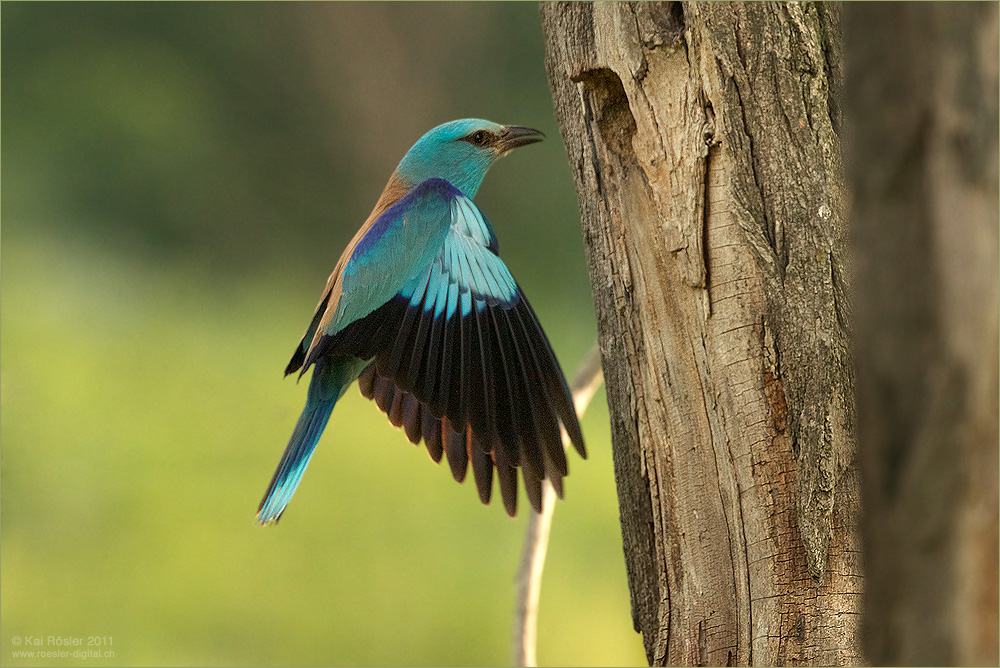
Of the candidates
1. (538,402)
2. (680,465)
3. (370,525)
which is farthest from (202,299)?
(680,465)

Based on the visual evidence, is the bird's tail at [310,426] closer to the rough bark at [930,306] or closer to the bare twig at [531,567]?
the bare twig at [531,567]

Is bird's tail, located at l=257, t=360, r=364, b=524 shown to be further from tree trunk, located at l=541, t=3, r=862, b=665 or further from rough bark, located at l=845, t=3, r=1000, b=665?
rough bark, located at l=845, t=3, r=1000, b=665

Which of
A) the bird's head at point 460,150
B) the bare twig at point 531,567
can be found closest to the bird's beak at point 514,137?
the bird's head at point 460,150

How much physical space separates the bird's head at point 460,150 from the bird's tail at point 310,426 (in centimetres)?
70

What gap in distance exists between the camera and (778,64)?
5.54 ft

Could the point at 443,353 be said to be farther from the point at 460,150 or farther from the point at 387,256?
the point at 460,150

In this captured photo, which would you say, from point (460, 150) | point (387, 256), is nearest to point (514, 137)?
point (460, 150)

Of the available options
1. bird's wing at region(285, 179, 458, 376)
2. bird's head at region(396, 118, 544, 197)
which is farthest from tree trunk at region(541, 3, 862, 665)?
bird's head at region(396, 118, 544, 197)

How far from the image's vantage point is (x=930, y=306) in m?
0.84

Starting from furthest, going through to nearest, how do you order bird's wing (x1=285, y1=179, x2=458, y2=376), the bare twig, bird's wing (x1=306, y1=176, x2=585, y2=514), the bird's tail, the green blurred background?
the green blurred background → the bare twig → the bird's tail → bird's wing (x1=285, y1=179, x2=458, y2=376) → bird's wing (x1=306, y1=176, x2=585, y2=514)

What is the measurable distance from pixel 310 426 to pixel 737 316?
3.87 ft

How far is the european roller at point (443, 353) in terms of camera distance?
2.07 meters

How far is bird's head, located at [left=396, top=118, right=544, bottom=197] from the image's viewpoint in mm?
2906

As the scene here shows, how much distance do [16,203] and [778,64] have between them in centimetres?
561
